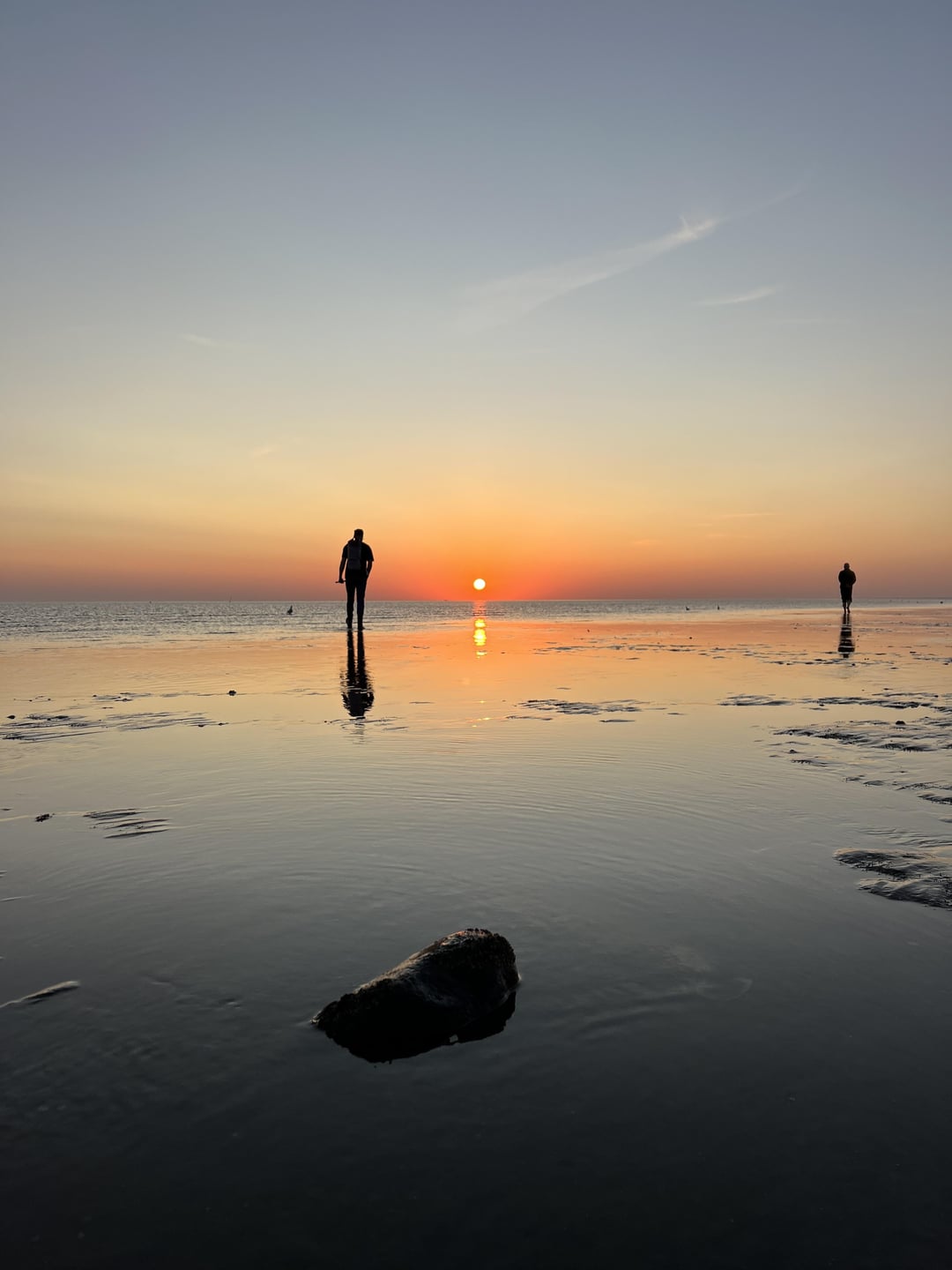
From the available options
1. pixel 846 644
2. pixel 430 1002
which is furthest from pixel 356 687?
pixel 846 644

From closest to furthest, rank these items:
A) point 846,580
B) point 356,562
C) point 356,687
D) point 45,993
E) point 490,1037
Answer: point 490,1037, point 45,993, point 356,687, point 356,562, point 846,580

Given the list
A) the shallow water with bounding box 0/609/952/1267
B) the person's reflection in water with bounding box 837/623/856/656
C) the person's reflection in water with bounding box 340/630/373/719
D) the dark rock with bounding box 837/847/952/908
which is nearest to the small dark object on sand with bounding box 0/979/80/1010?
the shallow water with bounding box 0/609/952/1267

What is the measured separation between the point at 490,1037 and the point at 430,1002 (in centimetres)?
27

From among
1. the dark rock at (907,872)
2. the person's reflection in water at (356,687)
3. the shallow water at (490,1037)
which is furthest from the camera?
the person's reflection in water at (356,687)

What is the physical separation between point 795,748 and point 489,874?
525 cm

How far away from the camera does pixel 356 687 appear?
592 inches

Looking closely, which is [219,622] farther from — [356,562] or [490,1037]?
[490,1037]

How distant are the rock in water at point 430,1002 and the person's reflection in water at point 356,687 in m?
7.77

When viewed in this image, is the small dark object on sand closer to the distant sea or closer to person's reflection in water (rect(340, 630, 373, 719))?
person's reflection in water (rect(340, 630, 373, 719))

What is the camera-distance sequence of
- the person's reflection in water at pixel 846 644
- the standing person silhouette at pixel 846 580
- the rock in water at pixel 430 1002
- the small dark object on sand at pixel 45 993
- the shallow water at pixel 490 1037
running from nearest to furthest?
the shallow water at pixel 490 1037
the rock in water at pixel 430 1002
the small dark object on sand at pixel 45 993
the person's reflection in water at pixel 846 644
the standing person silhouette at pixel 846 580

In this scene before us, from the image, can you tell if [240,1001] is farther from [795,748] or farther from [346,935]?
[795,748]

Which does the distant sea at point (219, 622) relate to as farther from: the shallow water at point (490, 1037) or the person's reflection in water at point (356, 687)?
the shallow water at point (490, 1037)

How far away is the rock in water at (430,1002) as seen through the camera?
328cm

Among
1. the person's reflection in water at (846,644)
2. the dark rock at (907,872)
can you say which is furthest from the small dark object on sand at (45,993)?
the person's reflection in water at (846,644)
